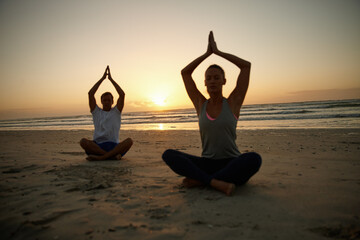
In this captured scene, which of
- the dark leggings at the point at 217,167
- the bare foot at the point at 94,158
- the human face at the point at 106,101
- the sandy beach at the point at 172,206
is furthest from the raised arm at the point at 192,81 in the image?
the bare foot at the point at 94,158

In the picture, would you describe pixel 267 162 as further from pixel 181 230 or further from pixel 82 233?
pixel 82 233

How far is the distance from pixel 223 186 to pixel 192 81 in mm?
1619

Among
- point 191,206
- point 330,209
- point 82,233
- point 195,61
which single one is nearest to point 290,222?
point 330,209

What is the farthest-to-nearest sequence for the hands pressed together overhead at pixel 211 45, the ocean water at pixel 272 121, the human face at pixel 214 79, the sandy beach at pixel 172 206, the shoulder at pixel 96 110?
the ocean water at pixel 272 121, the shoulder at pixel 96 110, the hands pressed together overhead at pixel 211 45, the human face at pixel 214 79, the sandy beach at pixel 172 206

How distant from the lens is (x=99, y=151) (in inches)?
209

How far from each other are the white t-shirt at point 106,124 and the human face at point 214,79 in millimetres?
3067

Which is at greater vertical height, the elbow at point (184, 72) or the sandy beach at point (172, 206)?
the elbow at point (184, 72)

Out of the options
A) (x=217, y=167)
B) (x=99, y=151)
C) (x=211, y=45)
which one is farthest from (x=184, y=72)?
(x=99, y=151)

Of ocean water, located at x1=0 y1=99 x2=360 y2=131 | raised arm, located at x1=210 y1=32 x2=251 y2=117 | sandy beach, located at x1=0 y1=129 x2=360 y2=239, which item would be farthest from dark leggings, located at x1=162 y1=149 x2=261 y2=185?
ocean water, located at x1=0 y1=99 x2=360 y2=131

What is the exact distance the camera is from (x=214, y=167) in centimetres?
306

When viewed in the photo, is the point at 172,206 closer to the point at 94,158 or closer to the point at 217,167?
the point at 217,167

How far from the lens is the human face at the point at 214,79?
300 cm

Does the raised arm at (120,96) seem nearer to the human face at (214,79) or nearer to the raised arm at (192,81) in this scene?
the raised arm at (192,81)

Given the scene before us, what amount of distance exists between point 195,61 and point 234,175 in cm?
177
